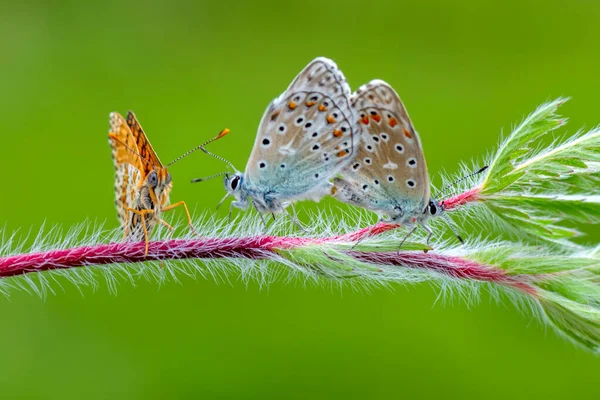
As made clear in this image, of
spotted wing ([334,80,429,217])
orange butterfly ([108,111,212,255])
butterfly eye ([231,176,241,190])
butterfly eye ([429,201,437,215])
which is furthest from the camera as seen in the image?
butterfly eye ([231,176,241,190])

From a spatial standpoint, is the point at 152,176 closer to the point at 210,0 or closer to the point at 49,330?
the point at 49,330

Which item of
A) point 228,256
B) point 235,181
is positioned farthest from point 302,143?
point 228,256

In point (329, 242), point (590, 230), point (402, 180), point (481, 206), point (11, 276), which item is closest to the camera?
point (11, 276)

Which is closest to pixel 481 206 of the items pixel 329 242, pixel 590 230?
pixel 329 242

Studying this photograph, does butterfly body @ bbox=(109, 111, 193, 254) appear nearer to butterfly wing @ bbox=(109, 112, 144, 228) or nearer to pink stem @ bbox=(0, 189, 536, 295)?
butterfly wing @ bbox=(109, 112, 144, 228)

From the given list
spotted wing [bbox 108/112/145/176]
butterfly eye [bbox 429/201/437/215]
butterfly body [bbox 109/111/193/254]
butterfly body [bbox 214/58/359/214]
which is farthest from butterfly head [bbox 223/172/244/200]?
butterfly eye [bbox 429/201/437/215]

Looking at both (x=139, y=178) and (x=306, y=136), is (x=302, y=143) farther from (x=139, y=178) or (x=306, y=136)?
(x=139, y=178)

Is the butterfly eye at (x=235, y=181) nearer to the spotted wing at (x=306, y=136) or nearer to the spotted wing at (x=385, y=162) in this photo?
the spotted wing at (x=306, y=136)
